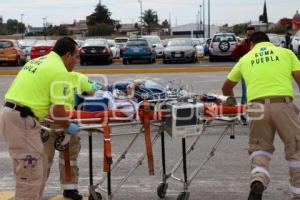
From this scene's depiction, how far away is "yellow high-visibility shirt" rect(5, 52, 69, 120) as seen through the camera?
5.13m

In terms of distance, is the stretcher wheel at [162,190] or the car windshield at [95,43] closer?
the stretcher wheel at [162,190]

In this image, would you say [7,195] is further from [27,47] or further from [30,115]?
[27,47]

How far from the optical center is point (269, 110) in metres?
5.72

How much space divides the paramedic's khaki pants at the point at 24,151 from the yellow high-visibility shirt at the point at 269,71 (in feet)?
7.37

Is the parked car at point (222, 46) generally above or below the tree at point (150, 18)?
below

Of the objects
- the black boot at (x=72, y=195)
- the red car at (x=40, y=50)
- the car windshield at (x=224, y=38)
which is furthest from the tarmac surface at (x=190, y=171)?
Result: the car windshield at (x=224, y=38)

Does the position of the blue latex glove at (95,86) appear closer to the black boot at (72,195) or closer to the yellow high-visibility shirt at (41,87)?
the black boot at (72,195)

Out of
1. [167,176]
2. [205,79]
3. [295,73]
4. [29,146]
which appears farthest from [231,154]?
[205,79]

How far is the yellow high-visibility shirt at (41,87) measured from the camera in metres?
5.13

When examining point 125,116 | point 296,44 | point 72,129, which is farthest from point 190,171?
point 296,44

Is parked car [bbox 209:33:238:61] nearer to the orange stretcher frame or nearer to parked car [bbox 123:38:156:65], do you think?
parked car [bbox 123:38:156:65]

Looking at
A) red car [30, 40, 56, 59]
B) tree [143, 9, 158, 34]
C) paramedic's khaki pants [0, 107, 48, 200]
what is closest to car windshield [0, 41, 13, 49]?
red car [30, 40, 56, 59]

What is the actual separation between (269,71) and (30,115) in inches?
94.7

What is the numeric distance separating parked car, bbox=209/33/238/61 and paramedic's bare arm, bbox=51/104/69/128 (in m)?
26.3
